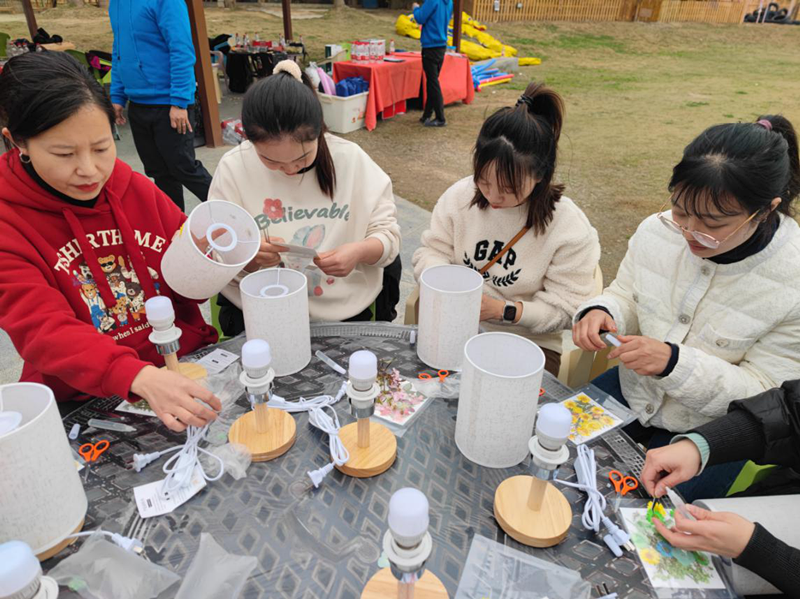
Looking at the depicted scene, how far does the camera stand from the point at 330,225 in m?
1.97

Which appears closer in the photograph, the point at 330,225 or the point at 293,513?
the point at 293,513

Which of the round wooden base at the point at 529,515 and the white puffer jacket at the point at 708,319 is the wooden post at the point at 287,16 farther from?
the round wooden base at the point at 529,515

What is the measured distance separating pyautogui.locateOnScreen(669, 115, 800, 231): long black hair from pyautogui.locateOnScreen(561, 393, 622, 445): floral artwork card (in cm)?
56

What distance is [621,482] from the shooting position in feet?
3.57

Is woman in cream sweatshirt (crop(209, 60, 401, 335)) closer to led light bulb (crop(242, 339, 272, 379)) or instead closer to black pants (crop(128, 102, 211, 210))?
led light bulb (crop(242, 339, 272, 379))

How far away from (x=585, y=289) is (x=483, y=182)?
0.54m

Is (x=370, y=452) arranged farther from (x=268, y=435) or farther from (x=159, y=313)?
(x=159, y=313)

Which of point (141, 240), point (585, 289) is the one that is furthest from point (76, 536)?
point (585, 289)

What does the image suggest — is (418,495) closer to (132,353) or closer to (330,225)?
(132,353)

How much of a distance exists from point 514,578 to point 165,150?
3.64 meters

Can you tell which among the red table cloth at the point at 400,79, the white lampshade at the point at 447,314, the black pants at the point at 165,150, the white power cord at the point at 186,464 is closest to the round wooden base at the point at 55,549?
the white power cord at the point at 186,464

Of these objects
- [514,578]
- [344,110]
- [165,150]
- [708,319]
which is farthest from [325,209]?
[344,110]

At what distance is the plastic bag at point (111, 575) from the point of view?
84 centimetres

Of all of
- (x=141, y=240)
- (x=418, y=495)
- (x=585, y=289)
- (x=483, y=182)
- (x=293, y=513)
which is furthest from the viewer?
(x=585, y=289)
